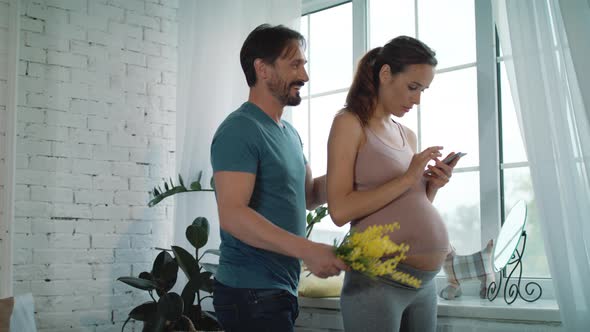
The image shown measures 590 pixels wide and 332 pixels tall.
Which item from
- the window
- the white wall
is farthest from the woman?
the white wall

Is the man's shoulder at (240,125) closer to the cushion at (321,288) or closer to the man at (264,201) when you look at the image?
the man at (264,201)

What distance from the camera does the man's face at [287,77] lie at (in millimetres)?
2064

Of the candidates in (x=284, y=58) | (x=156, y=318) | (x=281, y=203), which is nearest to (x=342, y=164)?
(x=281, y=203)

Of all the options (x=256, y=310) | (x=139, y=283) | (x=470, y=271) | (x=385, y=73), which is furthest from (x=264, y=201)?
(x=139, y=283)

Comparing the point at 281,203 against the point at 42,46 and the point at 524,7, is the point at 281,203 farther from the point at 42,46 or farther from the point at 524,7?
the point at 42,46

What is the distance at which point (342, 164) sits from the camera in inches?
78.4

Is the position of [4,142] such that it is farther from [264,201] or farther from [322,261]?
[322,261]

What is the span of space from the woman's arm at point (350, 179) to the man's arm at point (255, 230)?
260 millimetres

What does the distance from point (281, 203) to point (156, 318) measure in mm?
1428

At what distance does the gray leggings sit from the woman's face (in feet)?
1.74

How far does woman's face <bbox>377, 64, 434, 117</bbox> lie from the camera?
210cm

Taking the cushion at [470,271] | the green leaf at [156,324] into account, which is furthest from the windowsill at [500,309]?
the green leaf at [156,324]

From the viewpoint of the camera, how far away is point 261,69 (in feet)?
6.84

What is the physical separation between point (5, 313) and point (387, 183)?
1.74 metres
